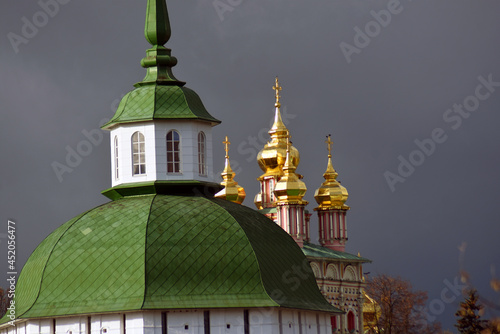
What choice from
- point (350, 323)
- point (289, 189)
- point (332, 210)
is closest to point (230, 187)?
point (289, 189)

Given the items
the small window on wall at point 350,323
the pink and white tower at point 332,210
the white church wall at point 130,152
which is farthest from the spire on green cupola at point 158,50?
the small window on wall at point 350,323

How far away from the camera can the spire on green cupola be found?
141ft

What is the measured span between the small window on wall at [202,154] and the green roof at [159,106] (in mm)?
551

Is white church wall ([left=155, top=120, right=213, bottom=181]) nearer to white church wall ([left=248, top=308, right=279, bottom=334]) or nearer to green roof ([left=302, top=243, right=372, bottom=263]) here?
white church wall ([left=248, top=308, right=279, bottom=334])

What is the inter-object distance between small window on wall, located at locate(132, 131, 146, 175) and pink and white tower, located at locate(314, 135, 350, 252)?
41.2m

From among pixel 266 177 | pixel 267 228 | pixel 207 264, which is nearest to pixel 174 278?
pixel 207 264

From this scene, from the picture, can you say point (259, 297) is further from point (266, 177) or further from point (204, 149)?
point (266, 177)

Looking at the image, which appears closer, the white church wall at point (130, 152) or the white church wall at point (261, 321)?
the white church wall at point (261, 321)

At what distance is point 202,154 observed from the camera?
42219mm

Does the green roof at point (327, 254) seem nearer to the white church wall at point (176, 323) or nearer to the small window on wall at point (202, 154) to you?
the small window on wall at point (202, 154)

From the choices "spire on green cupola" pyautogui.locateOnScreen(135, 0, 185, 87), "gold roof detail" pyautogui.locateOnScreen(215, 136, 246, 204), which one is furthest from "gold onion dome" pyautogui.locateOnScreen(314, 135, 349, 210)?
"spire on green cupola" pyautogui.locateOnScreen(135, 0, 185, 87)

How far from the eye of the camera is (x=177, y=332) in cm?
3788

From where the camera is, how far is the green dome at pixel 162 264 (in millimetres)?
38281

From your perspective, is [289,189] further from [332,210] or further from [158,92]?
[158,92]
